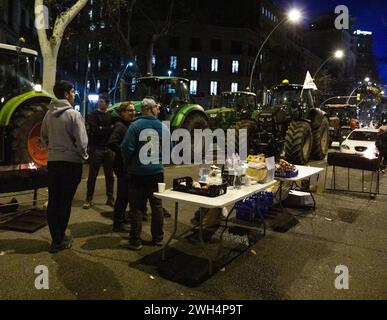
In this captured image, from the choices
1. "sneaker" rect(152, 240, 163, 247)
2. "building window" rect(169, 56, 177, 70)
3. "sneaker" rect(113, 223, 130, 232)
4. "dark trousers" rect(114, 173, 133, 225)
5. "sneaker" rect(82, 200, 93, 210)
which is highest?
"building window" rect(169, 56, 177, 70)

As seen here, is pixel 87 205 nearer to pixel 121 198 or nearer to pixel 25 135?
pixel 121 198

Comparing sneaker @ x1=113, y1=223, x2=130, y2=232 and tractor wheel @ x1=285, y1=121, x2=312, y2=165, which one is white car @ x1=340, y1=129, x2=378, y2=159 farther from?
sneaker @ x1=113, y1=223, x2=130, y2=232

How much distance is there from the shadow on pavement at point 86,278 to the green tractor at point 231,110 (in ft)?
38.6

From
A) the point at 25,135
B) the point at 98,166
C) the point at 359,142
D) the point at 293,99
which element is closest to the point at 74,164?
the point at 98,166

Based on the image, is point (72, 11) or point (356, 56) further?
point (356, 56)

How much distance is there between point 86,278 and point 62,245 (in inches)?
35.5

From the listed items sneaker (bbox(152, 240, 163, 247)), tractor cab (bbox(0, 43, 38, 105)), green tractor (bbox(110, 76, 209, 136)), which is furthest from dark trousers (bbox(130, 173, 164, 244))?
green tractor (bbox(110, 76, 209, 136))

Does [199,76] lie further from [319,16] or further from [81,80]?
[319,16]

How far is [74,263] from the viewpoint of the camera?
4.63m

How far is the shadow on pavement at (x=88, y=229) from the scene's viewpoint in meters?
5.66

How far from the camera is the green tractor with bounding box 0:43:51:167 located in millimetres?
7719

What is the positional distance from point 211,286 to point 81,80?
4917 centimetres

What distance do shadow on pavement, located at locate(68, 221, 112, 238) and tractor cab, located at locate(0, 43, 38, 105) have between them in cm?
344
